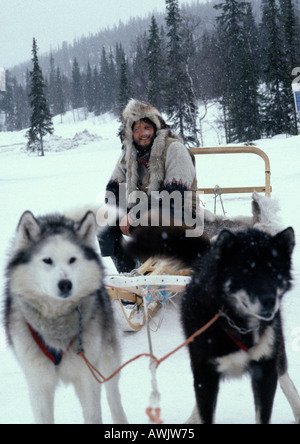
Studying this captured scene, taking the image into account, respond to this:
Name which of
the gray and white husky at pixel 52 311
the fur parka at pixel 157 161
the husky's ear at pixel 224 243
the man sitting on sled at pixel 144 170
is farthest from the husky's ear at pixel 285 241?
the fur parka at pixel 157 161

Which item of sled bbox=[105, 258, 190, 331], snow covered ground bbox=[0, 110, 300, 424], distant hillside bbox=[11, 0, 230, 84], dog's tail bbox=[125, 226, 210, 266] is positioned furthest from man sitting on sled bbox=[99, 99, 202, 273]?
distant hillside bbox=[11, 0, 230, 84]

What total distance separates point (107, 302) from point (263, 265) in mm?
687

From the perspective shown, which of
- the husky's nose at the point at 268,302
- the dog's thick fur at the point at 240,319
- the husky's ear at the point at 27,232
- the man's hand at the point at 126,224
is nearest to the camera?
the husky's nose at the point at 268,302

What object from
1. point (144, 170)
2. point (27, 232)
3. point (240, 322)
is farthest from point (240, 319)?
point (144, 170)

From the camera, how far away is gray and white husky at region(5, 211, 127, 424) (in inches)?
64.6

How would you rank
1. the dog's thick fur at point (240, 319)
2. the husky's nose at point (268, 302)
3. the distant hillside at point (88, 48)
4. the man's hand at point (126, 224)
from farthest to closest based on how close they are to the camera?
the distant hillside at point (88, 48) → the man's hand at point (126, 224) → the dog's thick fur at point (240, 319) → the husky's nose at point (268, 302)

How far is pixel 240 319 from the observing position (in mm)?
1682

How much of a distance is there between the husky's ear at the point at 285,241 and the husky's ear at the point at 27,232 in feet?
2.77

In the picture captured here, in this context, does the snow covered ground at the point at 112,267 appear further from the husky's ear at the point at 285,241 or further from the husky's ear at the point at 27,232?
the husky's ear at the point at 285,241

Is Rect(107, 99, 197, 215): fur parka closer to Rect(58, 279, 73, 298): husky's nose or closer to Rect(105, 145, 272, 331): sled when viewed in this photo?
Rect(105, 145, 272, 331): sled

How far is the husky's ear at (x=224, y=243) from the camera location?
5.32 feet

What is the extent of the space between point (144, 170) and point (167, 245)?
4.49 feet

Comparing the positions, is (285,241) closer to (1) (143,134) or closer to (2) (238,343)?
(2) (238,343)

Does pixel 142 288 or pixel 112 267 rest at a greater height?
pixel 142 288
